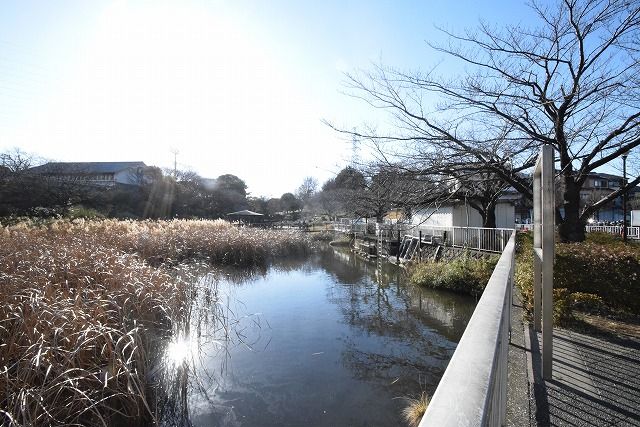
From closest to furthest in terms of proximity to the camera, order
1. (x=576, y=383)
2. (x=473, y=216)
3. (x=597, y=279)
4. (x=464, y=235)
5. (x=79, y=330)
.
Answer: (x=576, y=383)
(x=79, y=330)
(x=597, y=279)
(x=464, y=235)
(x=473, y=216)

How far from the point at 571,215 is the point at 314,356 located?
7.43 metres

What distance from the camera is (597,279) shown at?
6.30m

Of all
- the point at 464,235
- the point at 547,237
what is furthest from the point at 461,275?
the point at 547,237

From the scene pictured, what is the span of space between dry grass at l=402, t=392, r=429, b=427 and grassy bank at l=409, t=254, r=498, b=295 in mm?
6815

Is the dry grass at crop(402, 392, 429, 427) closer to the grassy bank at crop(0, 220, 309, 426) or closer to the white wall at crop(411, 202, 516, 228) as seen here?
the grassy bank at crop(0, 220, 309, 426)

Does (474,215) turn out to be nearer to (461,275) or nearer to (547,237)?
(461,275)

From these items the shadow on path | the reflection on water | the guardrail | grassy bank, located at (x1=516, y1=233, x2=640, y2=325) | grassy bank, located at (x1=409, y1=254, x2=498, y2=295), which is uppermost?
the guardrail

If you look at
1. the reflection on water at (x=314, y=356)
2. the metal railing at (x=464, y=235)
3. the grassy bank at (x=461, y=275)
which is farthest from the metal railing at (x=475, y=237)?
the reflection on water at (x=314, y=356)

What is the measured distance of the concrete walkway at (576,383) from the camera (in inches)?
106

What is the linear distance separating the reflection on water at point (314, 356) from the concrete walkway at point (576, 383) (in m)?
2.06

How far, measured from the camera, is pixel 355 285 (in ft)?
45.8

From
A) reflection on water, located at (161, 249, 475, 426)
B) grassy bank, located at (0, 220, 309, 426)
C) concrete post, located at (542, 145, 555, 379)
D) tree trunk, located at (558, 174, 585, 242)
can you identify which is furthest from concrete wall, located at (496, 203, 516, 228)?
concrete post, located at (542, 145, 555, 379)

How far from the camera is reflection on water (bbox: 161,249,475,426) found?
4992 millimetres

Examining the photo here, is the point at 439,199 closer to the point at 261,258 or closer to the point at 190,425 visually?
the point at 190,425
